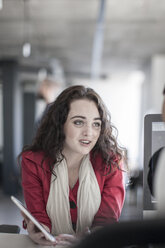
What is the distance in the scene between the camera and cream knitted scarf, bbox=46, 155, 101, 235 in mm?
1340

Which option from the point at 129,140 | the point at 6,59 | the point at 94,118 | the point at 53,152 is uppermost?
the point at 6,59

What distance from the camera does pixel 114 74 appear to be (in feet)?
31.7

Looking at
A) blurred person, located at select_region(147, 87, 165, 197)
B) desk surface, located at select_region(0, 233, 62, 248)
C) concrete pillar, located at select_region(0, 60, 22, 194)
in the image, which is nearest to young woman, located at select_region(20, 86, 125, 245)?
desk surface, located at select_region(0, 233, 62, 248)

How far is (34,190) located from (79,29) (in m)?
3.92

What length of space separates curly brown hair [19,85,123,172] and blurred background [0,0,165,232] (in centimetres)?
133

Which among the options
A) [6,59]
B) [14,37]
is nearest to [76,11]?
[14,37]

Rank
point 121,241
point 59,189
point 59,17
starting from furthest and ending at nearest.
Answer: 1. point 59,17
2. point 59,189
3. point 121,241

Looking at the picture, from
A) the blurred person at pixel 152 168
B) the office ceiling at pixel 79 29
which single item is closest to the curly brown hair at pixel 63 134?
the blurred person at pixel 152 168

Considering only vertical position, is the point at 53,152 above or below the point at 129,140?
above

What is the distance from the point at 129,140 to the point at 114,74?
9.37 feet

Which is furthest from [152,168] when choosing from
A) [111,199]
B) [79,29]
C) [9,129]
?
[9,129]

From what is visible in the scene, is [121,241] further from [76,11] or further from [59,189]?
[76,11]

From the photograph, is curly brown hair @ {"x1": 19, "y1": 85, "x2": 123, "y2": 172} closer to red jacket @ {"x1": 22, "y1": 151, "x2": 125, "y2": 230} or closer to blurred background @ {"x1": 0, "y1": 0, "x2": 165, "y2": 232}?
red jacket @ {"x1": 22, "y1": 151, "x2": 125, "y2": 230}

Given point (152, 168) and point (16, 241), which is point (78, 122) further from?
point (16, 241)
